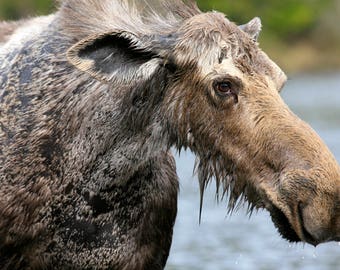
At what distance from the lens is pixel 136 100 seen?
7.69 metres

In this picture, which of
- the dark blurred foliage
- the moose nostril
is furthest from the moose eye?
the dark blurred foliage

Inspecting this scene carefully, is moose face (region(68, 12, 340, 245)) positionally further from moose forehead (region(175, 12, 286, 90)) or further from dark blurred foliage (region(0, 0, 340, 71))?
dark blurred foliage (region(0, 0, 340, 71))

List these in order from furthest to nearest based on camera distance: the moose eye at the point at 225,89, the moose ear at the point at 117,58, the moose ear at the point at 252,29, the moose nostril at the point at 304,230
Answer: the moose ear at the point at 252,29 → the moose ear at the point at 117,58 → the moose eye at the point at 225,89 → the moose nostril at the point at 304,230

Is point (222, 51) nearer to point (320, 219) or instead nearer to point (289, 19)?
point (320, 219)

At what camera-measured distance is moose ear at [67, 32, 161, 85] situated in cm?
743

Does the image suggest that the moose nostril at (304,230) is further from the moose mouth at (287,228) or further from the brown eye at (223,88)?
the brown eye at (223,88)

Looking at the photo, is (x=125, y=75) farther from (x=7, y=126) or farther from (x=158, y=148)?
(x=7, y=126)

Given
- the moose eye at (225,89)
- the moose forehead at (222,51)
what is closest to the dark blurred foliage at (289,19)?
the moose forehead at (222,51)

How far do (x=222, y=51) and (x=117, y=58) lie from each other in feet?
2.46

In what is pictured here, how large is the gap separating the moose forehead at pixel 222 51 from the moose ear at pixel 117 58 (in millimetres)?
250

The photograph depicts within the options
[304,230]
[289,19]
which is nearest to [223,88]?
[304,230]

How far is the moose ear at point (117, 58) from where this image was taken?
24.4 ft

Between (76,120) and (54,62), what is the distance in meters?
0.51

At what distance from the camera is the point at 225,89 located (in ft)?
23.4
